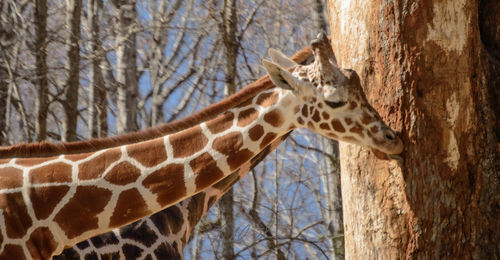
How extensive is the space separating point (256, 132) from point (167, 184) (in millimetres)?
610

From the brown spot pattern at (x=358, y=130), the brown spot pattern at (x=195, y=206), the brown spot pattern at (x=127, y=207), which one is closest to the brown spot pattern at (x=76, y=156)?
the brown spot pattern at (x=127, y=207)

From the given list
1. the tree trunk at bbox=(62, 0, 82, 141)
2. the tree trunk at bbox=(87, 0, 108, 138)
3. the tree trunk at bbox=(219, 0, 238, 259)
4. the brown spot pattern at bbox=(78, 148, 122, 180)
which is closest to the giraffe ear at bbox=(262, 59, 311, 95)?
Result: the brown spot pattern at bbox=(78, 148, 122, 180)

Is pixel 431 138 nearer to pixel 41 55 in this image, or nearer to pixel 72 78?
pixel 72 78

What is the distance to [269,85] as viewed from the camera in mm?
4848

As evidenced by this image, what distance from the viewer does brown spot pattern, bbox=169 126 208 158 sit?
4.73 meters

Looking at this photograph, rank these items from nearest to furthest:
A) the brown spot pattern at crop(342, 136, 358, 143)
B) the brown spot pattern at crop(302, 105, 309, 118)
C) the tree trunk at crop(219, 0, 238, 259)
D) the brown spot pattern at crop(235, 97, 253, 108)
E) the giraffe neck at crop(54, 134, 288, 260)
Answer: the brown spot pattern at crop(342, 136, 358, 143), the brown spot pattern at crop(302, 105, 309, 118), the brown spot pattern at crop(235, 97, 253, 108), the giraffe neck at crop(54, 134, 288, 260), the tree trunk at crop(219, 0, 238, 259)

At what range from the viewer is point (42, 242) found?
4.60m

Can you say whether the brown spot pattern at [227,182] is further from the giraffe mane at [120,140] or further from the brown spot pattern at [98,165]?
the brown spot pattern at [98,165]

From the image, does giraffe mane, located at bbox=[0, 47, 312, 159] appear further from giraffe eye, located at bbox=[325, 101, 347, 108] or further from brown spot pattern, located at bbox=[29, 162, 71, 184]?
giraffe eye, located at bbox=[325, 101, 347, 108]

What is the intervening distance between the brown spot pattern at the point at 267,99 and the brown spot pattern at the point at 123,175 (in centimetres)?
84

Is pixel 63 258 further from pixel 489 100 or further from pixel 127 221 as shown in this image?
pixel 489 100

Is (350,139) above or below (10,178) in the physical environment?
above

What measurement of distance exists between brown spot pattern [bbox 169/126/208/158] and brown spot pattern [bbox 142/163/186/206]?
0.11 m

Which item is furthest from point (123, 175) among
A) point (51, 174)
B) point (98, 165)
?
point (51, 174)
